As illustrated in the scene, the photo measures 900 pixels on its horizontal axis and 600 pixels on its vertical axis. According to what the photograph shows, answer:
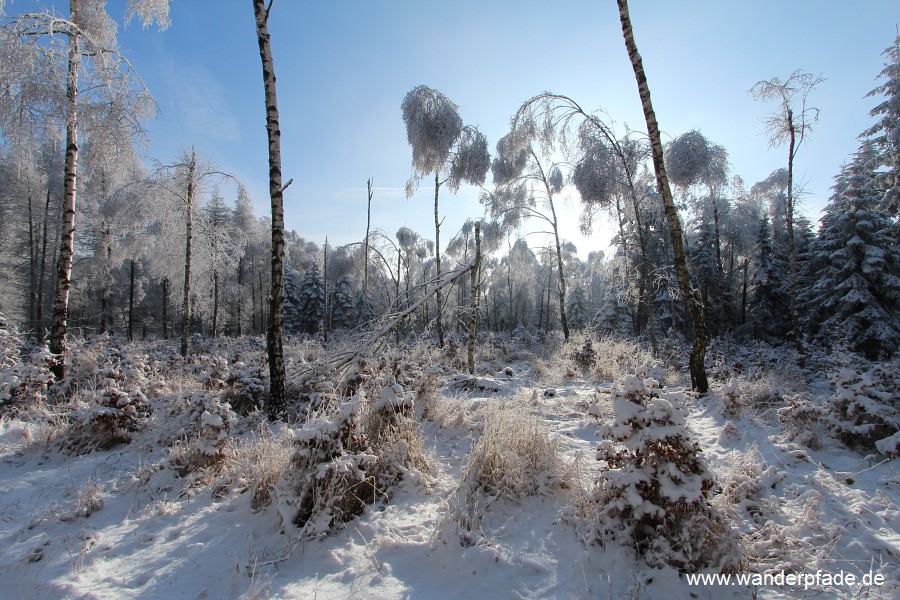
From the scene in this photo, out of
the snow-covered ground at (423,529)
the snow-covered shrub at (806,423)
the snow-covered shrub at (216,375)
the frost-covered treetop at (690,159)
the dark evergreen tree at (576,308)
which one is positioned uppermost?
the frost-covered treetop at (690,159)

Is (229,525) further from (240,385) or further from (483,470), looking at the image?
(240,385)

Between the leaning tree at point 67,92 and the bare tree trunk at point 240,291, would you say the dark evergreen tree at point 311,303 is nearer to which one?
the bare tree trunk at point 240,291

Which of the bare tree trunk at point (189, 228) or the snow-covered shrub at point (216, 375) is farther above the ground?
the bare tree trunk at point (189, 228)

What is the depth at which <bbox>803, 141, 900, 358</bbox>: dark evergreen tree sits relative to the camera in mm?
11727

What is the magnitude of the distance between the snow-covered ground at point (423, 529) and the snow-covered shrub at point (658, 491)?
0.37 feet

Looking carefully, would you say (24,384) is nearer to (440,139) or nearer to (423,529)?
(423,529)

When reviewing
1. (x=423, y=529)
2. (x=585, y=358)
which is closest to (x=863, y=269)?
(x=585, y=358)

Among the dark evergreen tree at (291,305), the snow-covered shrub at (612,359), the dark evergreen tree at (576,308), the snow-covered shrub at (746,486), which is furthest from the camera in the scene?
the dark evergreen tree at (576,308)

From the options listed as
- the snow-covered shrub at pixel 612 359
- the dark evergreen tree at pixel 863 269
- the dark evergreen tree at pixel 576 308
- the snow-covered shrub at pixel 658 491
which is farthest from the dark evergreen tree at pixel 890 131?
the dark evergreen tree at pixel 576 308

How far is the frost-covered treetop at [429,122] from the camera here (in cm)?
1170

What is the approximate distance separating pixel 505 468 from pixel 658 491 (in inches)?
48.6

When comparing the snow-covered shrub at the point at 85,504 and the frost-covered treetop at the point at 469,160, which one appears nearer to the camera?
the snow-covered shrub at the point at 85,504

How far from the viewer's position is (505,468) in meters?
3.32

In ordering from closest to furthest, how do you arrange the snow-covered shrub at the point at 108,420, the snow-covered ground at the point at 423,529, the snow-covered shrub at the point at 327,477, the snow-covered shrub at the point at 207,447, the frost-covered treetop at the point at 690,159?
the snow-covered ground at the point at 423,529 < the snow-covered shrub at the point at 327,477 < the snow-covered shrub at the point at 207,447 < the snow-covered shrub at the point at 108,420 < the frost-covered treetop at the point at 690,159
